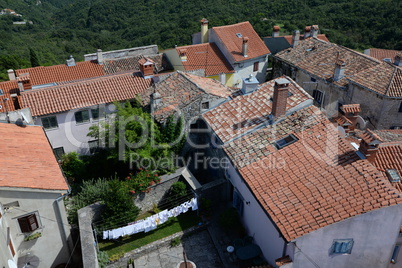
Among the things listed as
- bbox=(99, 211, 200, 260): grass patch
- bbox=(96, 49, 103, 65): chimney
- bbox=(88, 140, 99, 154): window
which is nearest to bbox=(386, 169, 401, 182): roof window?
bbox=(99, 211, 200, 260): grass patch

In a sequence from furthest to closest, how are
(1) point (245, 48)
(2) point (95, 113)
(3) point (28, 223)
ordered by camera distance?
(1) point (245, 48) → (2) point (95, 113) → (3) point (28, 223)

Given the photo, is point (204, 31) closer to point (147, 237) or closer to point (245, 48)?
point (245, 48)

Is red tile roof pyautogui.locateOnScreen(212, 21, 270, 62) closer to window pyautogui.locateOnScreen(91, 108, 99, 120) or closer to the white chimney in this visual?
window pyautogui.locateOnScreen(91, 108, 99, 120)

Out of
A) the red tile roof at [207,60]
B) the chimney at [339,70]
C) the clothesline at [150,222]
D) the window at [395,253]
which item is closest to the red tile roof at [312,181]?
the window at [395,253]

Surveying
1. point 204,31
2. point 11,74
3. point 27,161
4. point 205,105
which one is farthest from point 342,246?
point 11,74

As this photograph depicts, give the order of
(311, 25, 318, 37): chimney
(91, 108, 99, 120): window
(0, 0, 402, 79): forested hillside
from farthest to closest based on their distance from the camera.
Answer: (0, 0, 402, 79): forested hillside → (311, 25, 318, 37): chimney → (91, 108, 99, 120): window

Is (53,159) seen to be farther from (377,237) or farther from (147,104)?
(377,237)

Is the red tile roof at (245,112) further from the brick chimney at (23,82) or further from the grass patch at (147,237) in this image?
the brick chimney at (23,82)

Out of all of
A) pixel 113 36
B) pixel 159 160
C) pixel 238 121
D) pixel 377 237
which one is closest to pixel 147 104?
pixel 159 160
